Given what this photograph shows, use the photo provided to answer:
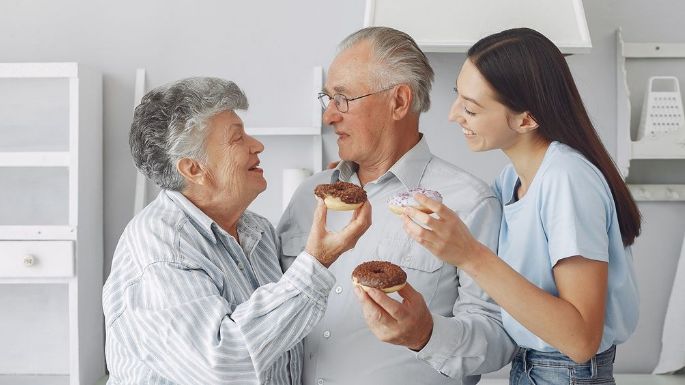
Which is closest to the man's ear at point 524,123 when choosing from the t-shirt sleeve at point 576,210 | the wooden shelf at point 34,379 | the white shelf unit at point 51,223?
the t-shirt sleeve at point 576,210

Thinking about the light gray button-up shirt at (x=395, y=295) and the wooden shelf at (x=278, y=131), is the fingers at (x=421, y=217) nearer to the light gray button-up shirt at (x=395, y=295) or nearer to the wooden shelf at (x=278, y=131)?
the light gray button-up shirt at (x=395, y=295)

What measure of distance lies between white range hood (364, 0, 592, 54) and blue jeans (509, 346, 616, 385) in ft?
4.06

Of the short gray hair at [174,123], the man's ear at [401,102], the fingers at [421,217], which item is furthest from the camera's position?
the man's ear at [401,102]

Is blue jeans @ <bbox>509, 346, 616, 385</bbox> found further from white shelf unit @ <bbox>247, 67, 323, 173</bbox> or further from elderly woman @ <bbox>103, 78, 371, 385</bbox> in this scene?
white shelf unit @ <bbox>247, 67, 323, 173</bbox>

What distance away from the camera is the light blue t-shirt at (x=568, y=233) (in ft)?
4.05

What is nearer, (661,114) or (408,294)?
(408,294)

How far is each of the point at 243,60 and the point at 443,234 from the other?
175 cm

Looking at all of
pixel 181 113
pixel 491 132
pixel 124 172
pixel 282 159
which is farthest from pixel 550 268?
pixel 124 172

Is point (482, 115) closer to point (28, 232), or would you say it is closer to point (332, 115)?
point (332, 115)

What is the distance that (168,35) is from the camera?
9.02 ft

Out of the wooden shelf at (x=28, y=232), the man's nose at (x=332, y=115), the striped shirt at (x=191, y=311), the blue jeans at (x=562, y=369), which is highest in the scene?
the man's nose at (x=332, y=115)

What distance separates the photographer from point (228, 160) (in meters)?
1.46

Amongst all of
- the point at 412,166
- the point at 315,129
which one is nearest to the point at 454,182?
the point at 412,166

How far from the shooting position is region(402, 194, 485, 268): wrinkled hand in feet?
3.89
